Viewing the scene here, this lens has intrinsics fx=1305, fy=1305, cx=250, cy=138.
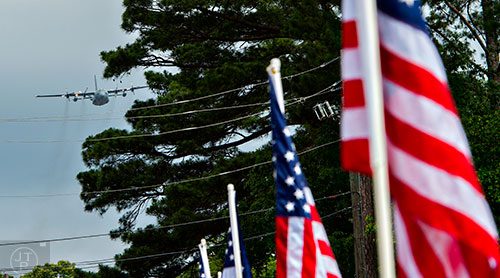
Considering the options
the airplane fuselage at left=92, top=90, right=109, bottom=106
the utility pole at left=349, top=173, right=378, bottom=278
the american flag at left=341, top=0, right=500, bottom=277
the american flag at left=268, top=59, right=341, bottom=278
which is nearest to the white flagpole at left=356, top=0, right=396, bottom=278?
→ the american flag at left=341, top=0, right=500, bottom=277

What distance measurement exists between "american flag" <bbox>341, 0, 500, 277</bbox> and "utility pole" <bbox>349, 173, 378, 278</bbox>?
881 inches

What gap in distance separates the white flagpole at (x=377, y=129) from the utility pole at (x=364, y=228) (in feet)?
74.8

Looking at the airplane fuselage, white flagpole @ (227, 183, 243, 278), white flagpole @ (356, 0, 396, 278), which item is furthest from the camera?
the airplane fuselage

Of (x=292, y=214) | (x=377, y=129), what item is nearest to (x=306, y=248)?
(x=292, y=214)

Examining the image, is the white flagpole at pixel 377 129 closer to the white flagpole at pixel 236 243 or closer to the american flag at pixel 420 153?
the american flag at pixel 420 153

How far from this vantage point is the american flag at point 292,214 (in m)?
10.8

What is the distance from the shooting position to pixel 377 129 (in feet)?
18.7

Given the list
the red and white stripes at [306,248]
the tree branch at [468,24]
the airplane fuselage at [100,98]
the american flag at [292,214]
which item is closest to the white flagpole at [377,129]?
the american flag at [292,214]

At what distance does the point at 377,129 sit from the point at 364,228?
23261mm

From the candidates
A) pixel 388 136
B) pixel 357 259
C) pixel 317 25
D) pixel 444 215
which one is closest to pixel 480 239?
pixel 444 215

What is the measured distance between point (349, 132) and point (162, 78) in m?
37.3

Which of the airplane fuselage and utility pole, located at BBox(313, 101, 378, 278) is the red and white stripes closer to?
utility pole, located at BBox(313, 101, 378, 278)

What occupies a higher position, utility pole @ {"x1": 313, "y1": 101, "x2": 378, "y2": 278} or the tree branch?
the tree branch

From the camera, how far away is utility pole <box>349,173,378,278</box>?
28.7 metres
